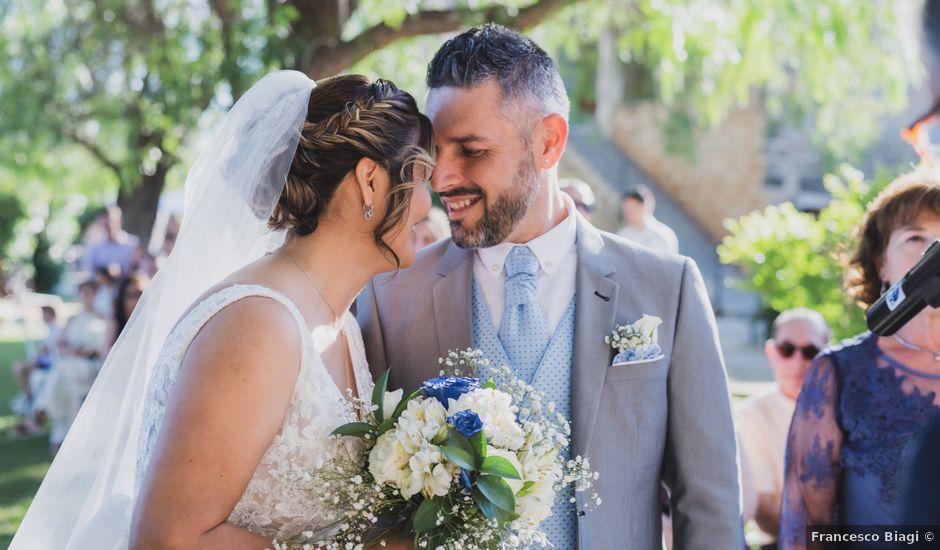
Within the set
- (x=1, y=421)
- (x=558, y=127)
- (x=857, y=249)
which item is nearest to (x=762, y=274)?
(x=857, y=249)

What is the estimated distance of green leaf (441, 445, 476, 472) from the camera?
86.5 inches

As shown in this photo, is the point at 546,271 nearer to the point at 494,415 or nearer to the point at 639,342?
the point at 639,342

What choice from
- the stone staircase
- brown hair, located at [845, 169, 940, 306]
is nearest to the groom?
brown hair, located at [845, 169, 940, 306]

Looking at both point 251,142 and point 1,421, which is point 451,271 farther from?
point 1,421

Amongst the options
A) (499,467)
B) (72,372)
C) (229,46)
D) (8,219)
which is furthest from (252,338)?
(8,219)

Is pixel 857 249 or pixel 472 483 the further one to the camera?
pixel 857 249

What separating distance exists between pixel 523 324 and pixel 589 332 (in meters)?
0.19

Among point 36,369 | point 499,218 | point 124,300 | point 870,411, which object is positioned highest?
point 499,218

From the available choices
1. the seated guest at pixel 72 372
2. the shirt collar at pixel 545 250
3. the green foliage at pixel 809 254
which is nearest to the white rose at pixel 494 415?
the shirt collar at pixel 545 250

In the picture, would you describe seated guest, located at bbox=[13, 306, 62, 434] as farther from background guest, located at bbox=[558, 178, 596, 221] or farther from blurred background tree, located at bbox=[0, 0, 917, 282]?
background guest, located at bbox=[558, 178, 596, 221]

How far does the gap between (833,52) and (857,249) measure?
5.79 meters

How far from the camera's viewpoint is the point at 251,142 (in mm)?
2627

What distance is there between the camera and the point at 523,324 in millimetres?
2910

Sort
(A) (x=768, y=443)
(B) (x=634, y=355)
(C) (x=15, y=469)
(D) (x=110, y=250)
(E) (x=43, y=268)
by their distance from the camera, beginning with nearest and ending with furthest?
(B) (x=634, y=355) → (A) (x=768, y=443) → (C) (x=15, y=469) → (D) (x=110, y=250) → (E) (x=43, y=268)
